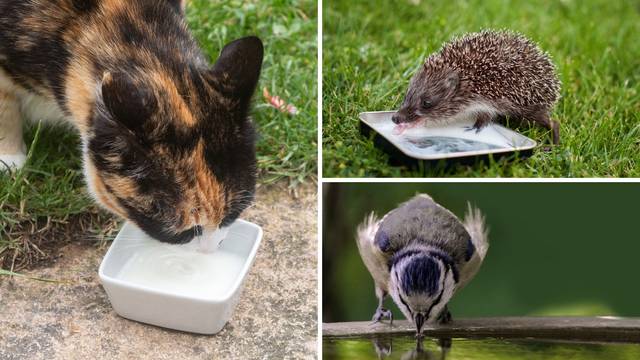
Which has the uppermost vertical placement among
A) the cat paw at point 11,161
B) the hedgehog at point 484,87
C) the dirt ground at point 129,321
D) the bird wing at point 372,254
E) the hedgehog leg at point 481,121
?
the hedgehog at point 484,87

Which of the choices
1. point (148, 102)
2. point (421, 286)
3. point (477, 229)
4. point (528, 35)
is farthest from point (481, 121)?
point (148, 102)

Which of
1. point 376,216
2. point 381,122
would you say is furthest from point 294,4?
point 376,216

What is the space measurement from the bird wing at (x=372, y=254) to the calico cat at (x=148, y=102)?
539 millimetres

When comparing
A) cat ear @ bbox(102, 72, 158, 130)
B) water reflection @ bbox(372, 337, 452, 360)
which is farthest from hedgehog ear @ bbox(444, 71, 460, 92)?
cat ear @ bbox(102, 72, 158, 130)

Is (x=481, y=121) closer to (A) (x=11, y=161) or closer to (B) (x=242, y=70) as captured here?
(B) (x=242, y=70)

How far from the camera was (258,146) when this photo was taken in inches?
160

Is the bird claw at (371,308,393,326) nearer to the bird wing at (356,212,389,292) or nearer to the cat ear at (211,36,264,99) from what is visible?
the bird wing at (356,212,389,292)

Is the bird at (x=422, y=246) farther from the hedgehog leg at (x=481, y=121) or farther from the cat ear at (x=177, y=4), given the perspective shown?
the cat ear at (x=177, y=4)

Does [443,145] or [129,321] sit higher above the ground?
[443,145]

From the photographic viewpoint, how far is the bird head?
2.78 meters

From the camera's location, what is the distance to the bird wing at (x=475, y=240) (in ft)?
10.1

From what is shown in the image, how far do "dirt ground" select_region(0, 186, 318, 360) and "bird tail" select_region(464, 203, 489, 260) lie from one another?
743mm

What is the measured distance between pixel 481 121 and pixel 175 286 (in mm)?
1487

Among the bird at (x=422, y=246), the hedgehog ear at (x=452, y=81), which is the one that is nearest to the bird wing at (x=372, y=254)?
the bird at (x=422, y=246)
